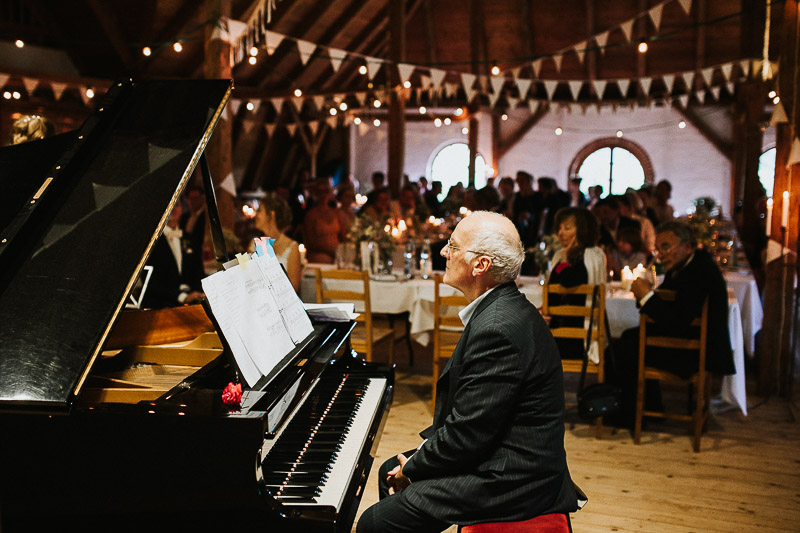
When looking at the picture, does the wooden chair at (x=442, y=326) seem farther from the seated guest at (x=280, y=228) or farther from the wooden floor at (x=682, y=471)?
the seated guest at (x=280, y=228)

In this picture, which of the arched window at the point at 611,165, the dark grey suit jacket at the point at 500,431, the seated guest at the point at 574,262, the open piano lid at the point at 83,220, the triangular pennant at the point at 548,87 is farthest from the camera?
the arched window at the point at 611,165

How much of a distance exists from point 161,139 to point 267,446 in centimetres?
115

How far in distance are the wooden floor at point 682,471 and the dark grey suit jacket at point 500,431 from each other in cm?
143

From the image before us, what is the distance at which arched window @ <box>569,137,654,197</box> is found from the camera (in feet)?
52.5

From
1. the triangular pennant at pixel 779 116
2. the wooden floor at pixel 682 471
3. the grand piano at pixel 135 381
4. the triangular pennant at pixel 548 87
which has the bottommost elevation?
the wooden floor at pixel 682 471

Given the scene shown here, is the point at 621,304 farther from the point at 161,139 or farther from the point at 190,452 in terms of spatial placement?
the point at 190,452

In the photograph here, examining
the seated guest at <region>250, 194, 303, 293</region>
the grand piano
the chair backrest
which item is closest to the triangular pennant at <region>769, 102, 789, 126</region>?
the chair backrest

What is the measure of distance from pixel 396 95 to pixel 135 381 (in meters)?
8.05

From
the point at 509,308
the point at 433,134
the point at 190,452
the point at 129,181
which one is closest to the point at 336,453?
the point at 190,452

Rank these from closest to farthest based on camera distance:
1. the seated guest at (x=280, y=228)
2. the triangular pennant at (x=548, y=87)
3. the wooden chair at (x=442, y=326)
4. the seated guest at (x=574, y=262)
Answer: the seated guest at (x=574, y=262)
the wooden chair at (x=442, y=326)
the seated guest at (x=280, y=228)
the triangular pennant at (x=548, y=87)

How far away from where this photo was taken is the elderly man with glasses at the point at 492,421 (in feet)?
6.18

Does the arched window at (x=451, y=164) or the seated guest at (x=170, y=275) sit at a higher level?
Result: the arched window at (x=451, y=164)

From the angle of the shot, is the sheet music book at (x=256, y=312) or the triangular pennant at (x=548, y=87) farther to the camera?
the triangular pennant at (x=548, y=87)

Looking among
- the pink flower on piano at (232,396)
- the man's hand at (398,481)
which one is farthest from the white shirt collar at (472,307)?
the pink flower on piano at (232,396)
